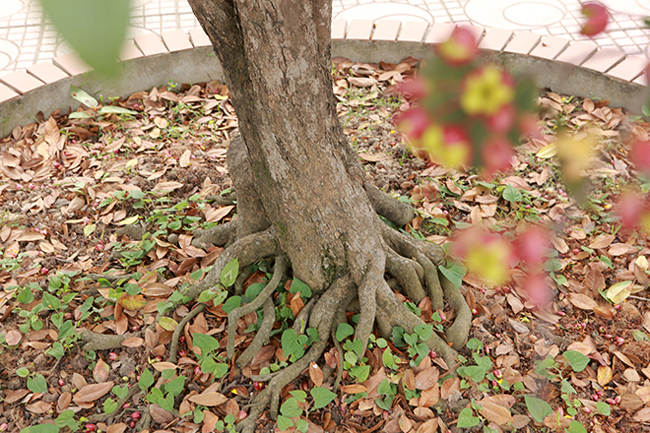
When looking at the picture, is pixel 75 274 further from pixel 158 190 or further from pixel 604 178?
pixel 604 178

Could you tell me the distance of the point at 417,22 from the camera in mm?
3732

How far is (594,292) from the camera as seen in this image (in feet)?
7.32

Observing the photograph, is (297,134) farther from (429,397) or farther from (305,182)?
(429,397)

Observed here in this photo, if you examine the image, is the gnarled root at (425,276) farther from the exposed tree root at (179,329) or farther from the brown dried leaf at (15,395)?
the brown dried leaf at (15,395)

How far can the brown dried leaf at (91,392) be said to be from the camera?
1.86 m

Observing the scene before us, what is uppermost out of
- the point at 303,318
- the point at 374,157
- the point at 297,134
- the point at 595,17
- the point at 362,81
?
the point at 595,17

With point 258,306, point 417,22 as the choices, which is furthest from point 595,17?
point 417,22

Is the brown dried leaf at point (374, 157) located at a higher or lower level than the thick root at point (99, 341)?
higher

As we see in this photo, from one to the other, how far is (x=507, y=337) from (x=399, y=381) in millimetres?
537

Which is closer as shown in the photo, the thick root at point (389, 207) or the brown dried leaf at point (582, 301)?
the brown dried leaf at point (582, 301)

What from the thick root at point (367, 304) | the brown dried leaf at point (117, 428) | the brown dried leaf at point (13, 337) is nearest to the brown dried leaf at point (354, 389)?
the thick root at point (367, 304)

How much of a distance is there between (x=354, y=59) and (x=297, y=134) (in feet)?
7.16

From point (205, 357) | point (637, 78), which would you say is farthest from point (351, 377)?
point (637, 78)

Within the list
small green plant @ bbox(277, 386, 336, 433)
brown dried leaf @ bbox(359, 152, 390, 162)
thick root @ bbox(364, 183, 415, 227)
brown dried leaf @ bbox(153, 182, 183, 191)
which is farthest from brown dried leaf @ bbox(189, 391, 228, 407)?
brown dried leaf @ bbox(359, 152, 390, 162)
